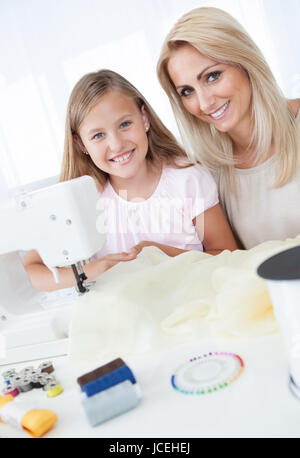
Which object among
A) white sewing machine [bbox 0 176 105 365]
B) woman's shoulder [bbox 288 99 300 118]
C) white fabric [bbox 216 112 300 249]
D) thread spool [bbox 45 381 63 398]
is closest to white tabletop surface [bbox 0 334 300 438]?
thread spool [bbox 45 381 63 398]

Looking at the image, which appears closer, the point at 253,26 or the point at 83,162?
the point at 83,162

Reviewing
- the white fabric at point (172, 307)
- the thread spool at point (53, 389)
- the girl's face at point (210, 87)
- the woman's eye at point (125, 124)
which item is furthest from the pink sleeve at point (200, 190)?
the thread spool at point (53, 389)

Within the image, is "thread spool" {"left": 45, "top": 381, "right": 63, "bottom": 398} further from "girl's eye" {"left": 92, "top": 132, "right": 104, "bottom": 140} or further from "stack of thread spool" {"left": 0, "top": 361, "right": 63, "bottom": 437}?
"girl's eye" {"left": 92, "top": 132, "right": 104, "bottom": 140}

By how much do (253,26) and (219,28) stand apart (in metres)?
2.70

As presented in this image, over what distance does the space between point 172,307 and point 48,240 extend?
347mm

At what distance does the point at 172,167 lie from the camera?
180 cm

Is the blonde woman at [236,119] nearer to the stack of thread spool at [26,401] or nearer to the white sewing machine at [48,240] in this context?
the white sewing machine at [48,240]

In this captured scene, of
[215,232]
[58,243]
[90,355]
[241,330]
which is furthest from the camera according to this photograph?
[215,232]

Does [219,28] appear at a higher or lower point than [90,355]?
higher

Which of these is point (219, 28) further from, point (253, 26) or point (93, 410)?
point (253, 26)

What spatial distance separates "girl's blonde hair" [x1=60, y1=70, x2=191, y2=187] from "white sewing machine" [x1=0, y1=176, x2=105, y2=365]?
0.58 metres

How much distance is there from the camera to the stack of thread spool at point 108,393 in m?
0.72

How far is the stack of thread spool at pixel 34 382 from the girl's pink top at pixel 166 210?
0.86m

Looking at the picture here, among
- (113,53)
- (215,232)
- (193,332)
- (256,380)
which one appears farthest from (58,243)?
(113,53)
